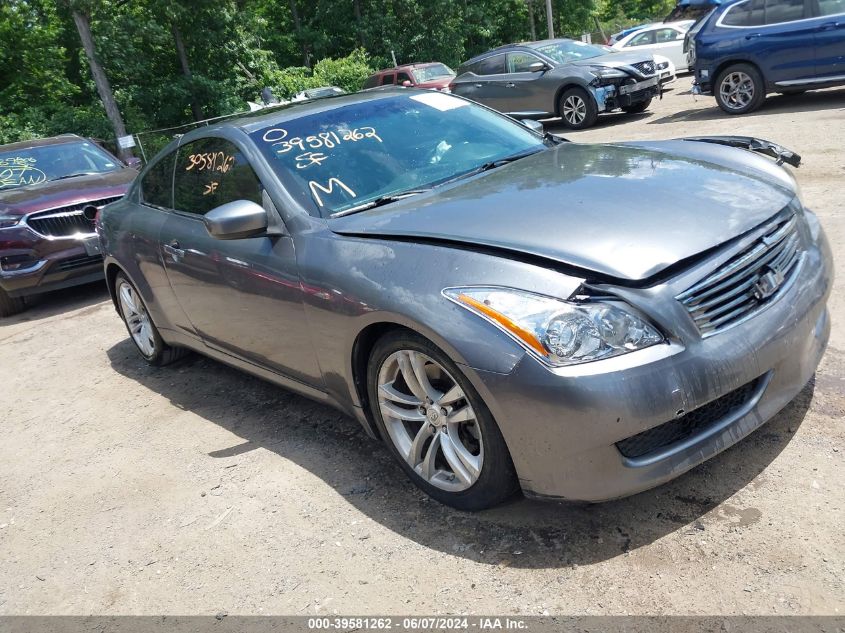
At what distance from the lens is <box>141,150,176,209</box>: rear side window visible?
4678 millimetres

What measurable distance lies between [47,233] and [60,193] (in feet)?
1.76

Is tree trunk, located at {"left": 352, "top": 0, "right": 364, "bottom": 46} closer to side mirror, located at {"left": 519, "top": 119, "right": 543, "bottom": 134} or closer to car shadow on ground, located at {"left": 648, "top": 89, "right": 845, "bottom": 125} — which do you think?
car shadow on ground, located at {"left": 648, "top": 89, "right": 845, "bottom": 125}

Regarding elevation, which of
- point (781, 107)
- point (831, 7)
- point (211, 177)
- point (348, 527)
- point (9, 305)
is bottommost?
point (9, 305)

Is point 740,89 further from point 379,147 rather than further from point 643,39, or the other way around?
point 643,39

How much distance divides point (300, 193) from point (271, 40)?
34273mm

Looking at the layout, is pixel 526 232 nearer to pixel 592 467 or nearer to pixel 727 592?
pixel 592 467

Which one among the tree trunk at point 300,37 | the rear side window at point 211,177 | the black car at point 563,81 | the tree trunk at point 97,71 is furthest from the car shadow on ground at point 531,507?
the tree trunk at point 300,37

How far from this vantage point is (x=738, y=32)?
413 inches

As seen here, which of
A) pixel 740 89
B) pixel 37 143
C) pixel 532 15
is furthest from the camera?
pixel 532 15

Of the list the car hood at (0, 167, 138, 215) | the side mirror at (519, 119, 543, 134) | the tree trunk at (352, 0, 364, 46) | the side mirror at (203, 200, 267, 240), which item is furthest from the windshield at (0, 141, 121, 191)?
the tree trunk at (352, 0, 364, 46)

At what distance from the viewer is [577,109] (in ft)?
42.7

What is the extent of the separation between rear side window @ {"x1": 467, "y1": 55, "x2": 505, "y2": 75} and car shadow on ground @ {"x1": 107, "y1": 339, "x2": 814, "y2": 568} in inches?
461

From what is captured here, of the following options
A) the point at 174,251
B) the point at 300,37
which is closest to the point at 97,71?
the point at 300,37

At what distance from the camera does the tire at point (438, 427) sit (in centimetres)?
270
